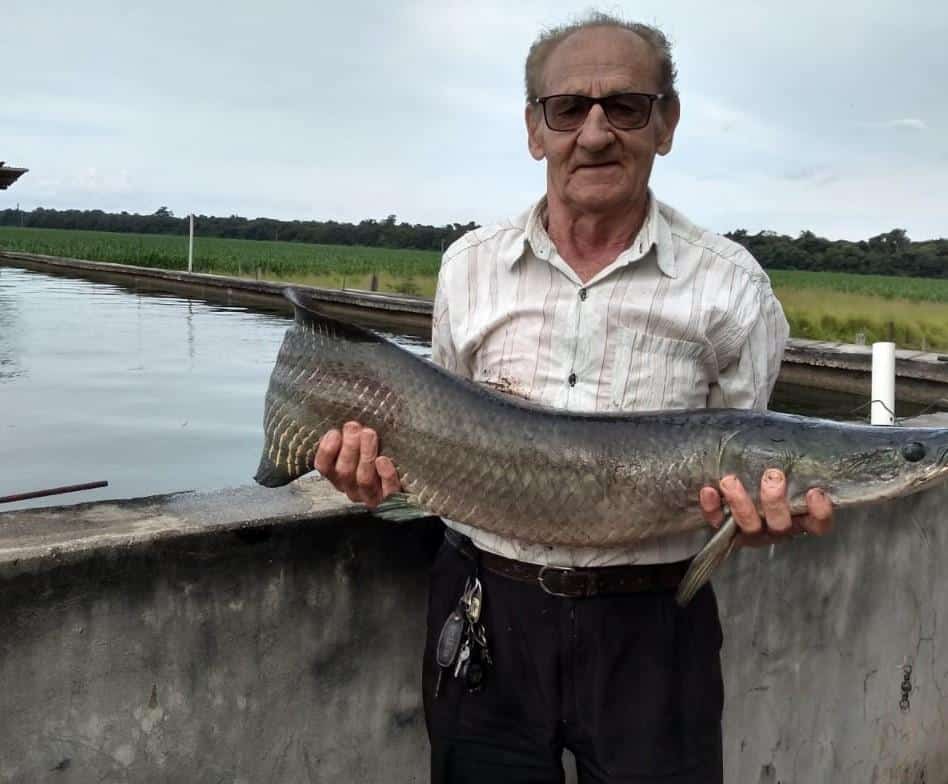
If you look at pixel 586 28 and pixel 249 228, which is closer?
pixel 586 28

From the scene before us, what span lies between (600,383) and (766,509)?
1.67ft

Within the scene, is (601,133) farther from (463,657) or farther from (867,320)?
(867,320)

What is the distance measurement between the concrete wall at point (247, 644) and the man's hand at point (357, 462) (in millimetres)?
222

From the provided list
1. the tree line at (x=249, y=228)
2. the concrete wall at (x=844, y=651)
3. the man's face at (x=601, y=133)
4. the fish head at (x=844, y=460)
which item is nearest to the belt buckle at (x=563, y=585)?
the fish head at (x=844, y=460)

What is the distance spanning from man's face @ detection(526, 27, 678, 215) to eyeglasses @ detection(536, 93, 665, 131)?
0.5 inches

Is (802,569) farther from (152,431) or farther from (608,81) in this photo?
(152,431)

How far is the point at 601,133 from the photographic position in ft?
7.57

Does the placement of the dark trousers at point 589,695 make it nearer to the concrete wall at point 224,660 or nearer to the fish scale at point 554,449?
the fish scale at point 554,449

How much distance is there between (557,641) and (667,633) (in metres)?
0.26

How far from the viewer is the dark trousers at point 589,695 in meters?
2.26

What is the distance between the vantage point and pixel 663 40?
2459 millimetres

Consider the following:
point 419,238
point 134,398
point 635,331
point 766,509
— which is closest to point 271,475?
point 635,331

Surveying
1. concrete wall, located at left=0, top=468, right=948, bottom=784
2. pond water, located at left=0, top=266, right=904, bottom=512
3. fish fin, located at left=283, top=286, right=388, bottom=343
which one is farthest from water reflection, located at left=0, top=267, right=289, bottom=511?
fish fin, located at left=283, top=286, right=388, bottom=343

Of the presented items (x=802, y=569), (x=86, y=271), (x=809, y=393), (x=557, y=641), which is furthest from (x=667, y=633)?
(x=86, y=271)
